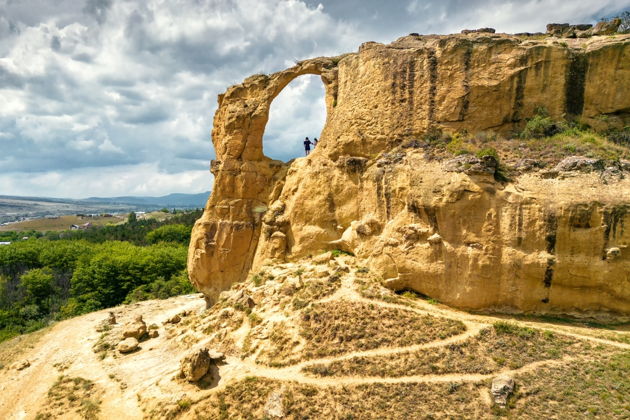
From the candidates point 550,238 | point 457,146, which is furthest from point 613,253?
point 457,146

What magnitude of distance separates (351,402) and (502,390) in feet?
16.3

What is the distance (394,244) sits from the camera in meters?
18.6

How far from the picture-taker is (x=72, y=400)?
56.2 feet

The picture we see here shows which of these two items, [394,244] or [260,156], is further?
[260,156]

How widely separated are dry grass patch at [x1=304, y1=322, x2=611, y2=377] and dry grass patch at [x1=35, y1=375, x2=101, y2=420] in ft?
32.2

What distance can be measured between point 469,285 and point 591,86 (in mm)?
12937

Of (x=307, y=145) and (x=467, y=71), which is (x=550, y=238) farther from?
(x=307, y=145)

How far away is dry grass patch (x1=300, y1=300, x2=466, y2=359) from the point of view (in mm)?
15094

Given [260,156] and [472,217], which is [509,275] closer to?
[472,217]

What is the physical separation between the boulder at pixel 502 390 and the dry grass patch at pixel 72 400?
15.5 m

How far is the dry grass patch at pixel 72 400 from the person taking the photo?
1606 centimetres

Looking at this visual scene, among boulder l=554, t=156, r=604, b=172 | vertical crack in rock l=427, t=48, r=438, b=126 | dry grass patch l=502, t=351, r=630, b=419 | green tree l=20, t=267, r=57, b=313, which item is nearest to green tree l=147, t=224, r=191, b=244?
green tree l=20, t=267, r=57, b=313

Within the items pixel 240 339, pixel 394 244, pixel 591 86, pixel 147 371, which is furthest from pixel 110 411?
pixel 591 86

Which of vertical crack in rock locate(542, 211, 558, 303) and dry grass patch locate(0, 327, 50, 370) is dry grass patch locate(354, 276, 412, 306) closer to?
vertical crack in rock locate(542, 211, 558, 303)
